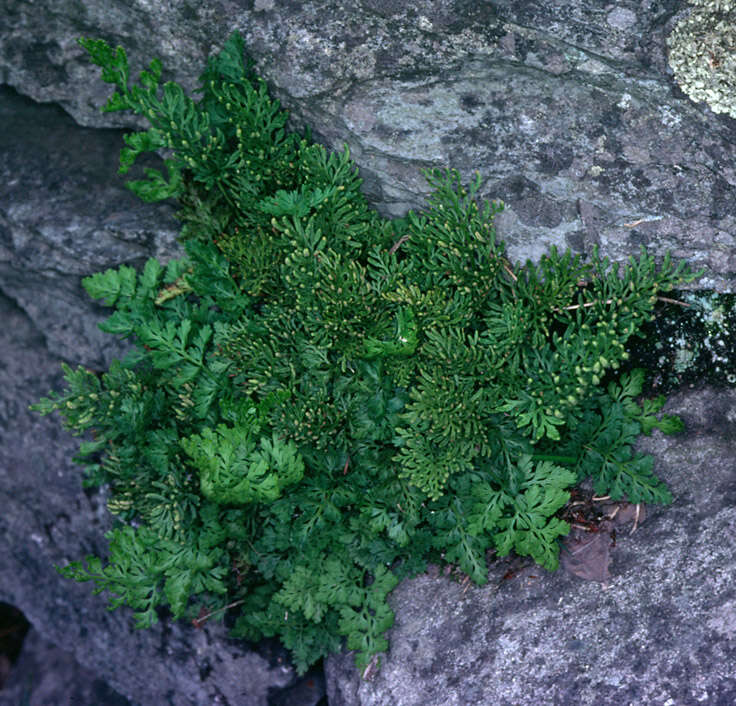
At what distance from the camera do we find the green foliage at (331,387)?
11.6 ft

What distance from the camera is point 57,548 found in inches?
199

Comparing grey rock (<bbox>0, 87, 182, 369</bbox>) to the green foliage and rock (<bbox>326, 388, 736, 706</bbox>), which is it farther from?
rock (<bbox>326, 388, 736, 706</bbox>)

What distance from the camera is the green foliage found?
3.53 meters

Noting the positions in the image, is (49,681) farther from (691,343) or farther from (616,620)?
(691,343)

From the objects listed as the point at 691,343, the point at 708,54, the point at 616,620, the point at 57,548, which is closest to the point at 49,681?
the point at 57,548

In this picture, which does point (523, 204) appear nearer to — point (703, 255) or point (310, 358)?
point (703, 255)

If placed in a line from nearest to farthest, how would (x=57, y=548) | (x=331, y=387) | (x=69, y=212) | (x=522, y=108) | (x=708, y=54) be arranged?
1. (x=708, y=54)
2. (x=522, y=108)
3. (x=331, y=387)
4. (x=69, y=212)
5. (x=57, y=548)

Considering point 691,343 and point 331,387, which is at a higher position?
point 691,343

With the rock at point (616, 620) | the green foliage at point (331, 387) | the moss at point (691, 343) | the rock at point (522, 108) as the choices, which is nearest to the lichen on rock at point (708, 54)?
the rock at point (522, 108)

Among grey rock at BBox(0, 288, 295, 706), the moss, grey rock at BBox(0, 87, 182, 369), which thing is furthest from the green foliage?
grey rock at BBox(0, 288, 295, 706)

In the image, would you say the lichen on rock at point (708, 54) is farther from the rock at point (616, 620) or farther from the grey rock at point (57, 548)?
the grey rock at point (57, 548)

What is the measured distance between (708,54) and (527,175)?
97 centimetres

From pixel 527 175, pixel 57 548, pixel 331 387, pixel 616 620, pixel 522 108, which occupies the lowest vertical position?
pixel 57 548

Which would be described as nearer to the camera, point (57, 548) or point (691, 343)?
point (691, 343)
